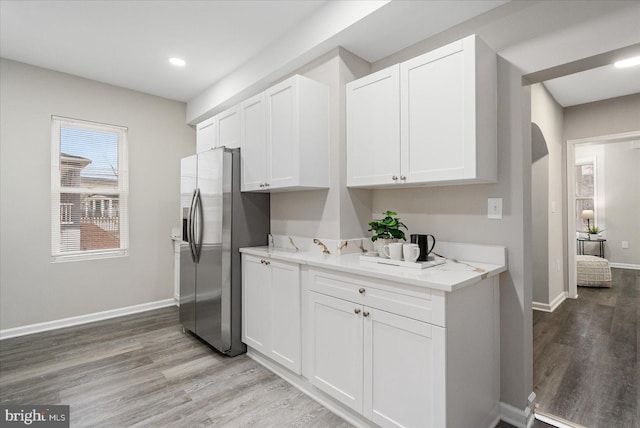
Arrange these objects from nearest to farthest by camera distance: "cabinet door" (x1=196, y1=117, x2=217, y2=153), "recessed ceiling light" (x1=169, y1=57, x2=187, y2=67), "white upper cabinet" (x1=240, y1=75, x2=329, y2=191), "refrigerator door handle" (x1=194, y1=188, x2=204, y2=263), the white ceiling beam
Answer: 1. the white ceiling beam
2. "white upper cabinet" (x1=240, y1=75, x2=329, y2=191)
3. "refrigerator door handle" (x1=194, y1=188, x2=204, y2=263)
4. "recessed ceiling light" (x1=169, y1=57, x2=187, y2=67)
5. "cabinet door" (x1=196, y1=117, x2=217, y2=153)

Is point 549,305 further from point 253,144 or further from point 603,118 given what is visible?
point 253,144

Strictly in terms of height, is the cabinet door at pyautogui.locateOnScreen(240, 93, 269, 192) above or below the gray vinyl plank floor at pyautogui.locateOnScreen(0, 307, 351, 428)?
above

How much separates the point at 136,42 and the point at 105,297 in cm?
284

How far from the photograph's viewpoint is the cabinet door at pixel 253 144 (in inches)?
105

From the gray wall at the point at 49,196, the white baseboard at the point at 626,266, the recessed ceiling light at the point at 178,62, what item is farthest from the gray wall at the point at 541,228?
the gray wall at the point at 49,196

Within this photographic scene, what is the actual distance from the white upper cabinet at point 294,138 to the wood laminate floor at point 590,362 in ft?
7.16

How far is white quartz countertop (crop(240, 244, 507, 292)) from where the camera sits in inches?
58.8

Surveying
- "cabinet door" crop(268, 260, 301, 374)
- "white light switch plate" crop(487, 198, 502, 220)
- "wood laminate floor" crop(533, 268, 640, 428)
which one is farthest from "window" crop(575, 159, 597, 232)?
"cabinet door" crop(268, 260, 301, 374)

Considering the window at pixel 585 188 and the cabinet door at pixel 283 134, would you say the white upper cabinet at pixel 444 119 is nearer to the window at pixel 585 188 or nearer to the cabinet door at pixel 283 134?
the cabinet door at pixel 283 134

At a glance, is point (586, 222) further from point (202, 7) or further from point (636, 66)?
point (202, 7)

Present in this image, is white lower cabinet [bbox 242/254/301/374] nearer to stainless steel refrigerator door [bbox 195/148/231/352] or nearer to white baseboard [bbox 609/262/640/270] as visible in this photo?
stainless steel refrigerator door [bbox 195/148/231/352]

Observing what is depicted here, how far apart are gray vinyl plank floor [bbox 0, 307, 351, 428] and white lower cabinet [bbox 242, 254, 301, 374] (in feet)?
0.66

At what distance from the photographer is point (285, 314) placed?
2334 millimetres

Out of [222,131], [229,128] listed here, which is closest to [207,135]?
[222,131]
